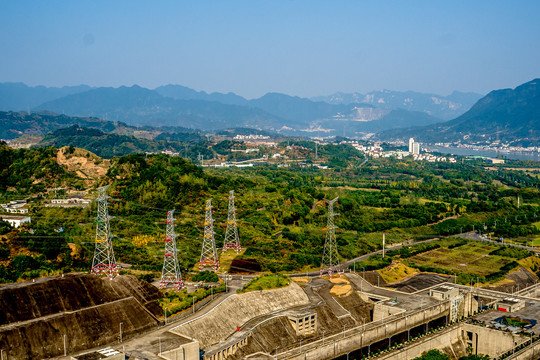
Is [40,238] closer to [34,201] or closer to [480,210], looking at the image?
[34,201]

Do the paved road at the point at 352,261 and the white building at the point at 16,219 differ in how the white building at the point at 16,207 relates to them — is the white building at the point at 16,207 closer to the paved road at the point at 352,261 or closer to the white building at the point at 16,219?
the white building at the point at 16,219

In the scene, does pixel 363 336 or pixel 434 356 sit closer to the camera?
pixel 363 336

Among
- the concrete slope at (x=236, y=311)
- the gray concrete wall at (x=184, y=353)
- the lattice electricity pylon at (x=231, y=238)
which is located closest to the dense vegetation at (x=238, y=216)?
the lattice electricity pylon at (x=231, y=238)

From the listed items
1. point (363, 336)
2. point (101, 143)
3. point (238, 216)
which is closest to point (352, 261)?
point (238, 216)

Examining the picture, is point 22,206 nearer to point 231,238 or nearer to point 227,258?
point 231,238

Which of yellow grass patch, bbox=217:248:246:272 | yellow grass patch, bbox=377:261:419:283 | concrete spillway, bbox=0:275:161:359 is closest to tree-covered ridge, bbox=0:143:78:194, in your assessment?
yellow grass patch, bbox=217:248:246:272

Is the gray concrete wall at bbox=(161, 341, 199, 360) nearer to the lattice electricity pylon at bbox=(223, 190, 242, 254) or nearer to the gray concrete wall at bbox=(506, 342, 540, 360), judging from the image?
the gray concrete wall at bbox=(506, 342, 540, 360)

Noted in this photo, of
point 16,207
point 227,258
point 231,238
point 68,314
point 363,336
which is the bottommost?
point 363,336
